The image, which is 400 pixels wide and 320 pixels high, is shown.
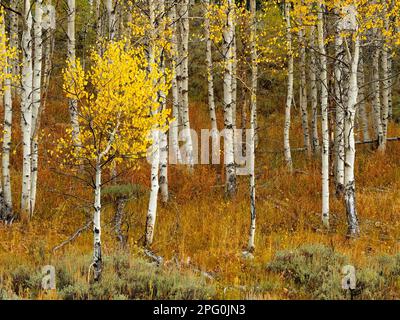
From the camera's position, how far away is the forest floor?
625 centimetres

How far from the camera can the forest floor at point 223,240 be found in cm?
625

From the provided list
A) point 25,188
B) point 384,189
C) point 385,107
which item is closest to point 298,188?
point 384,189

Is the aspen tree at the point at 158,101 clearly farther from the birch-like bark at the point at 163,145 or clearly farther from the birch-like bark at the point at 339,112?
the birch-like bark at the point at 339,112

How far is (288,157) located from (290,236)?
201 inches

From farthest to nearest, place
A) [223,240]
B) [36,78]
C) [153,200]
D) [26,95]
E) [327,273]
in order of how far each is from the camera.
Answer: [36,78]
[26,95]
[223,240]
[153,200]
[327,273]

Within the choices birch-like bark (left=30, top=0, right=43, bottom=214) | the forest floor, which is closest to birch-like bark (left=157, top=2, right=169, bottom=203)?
the forest floor

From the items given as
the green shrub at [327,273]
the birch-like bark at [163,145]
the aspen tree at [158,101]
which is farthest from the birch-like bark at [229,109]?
the green shrub at [327,273]

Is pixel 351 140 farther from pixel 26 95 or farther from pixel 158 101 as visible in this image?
pixel 26 95

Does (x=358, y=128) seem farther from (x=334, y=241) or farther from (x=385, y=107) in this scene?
(x=334, y=241)

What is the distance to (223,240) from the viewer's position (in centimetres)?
873

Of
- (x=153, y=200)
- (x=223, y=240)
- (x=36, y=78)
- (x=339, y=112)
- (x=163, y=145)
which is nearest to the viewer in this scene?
(x=153, y=200)

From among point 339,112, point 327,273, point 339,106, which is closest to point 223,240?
point 327,273

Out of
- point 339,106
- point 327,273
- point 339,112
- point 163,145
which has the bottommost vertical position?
point 327,273

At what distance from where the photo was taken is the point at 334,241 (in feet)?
29.1
